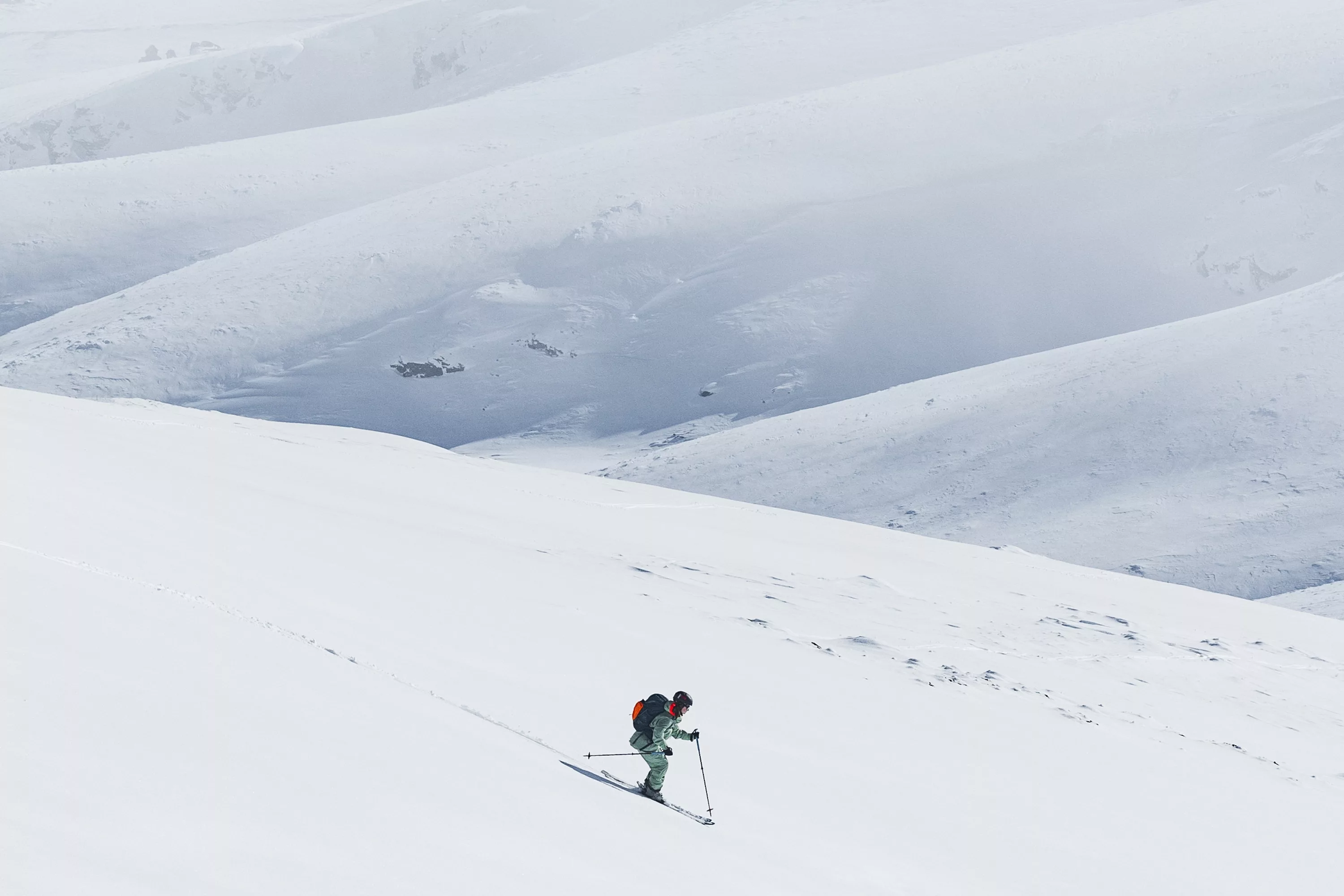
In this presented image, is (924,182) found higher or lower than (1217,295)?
higher

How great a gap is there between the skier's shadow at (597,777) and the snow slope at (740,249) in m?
43.1

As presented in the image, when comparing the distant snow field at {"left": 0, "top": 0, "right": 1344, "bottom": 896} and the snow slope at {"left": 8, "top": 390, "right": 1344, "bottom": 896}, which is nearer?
the snow slope at {"left": 8, "top": 390, "right": 1344, "bottom": 896}

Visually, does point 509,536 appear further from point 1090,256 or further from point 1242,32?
point 1242,32

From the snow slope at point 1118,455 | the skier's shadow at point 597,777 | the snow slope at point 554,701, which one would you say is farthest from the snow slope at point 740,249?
the skier's shadow at point 597,777

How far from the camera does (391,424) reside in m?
53.3

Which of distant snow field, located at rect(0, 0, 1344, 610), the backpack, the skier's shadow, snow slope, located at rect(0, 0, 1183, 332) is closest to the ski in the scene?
the skier's shadow

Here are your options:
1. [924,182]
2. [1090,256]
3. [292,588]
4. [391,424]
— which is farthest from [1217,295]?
[292,588]

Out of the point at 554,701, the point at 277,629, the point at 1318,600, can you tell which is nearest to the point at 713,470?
the point at 1318,600

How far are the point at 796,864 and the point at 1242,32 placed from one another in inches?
2941

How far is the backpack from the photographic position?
8945 millimetres

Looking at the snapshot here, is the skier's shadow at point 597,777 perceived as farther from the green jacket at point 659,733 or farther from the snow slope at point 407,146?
the snow slope at point 407,146

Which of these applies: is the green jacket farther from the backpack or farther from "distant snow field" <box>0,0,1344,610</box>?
"distant snow field" <box>0,0,1344,610</box>

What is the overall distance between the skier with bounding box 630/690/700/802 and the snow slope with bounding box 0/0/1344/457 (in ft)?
141

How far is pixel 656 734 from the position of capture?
8938 mm
